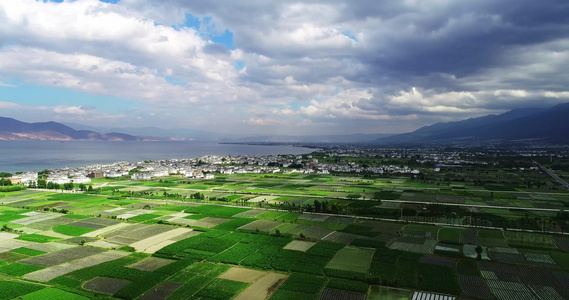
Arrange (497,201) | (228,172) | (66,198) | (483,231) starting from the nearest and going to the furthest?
(483,231), (497,201), (66,198), (228,172)

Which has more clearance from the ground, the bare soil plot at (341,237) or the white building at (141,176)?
the white building at (141,176)

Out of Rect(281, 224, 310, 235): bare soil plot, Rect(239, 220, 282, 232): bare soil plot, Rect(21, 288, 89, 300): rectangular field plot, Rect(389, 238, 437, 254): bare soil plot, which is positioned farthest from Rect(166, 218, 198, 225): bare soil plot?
Rect(389, 238, 437, 254): bare soil plot

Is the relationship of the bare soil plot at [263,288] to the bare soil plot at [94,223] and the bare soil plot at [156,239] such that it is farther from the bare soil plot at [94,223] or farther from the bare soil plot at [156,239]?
the bare soil plot at [94,223]

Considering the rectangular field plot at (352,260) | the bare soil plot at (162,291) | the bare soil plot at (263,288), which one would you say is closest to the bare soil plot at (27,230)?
the bare soil plot at (162,291)

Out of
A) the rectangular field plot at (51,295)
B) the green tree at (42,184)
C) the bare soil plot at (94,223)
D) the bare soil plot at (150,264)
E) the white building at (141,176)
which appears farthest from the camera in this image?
the white building at (141,176)

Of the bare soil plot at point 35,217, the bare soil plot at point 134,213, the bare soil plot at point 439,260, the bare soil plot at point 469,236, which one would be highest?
the bare soil plot at point 35,217

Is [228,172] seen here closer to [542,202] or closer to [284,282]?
[542,202]

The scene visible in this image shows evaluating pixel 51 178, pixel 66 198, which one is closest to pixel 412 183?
pixel 66 198

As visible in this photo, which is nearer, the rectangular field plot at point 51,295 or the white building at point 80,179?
the rectangular field plot at point 51,295
